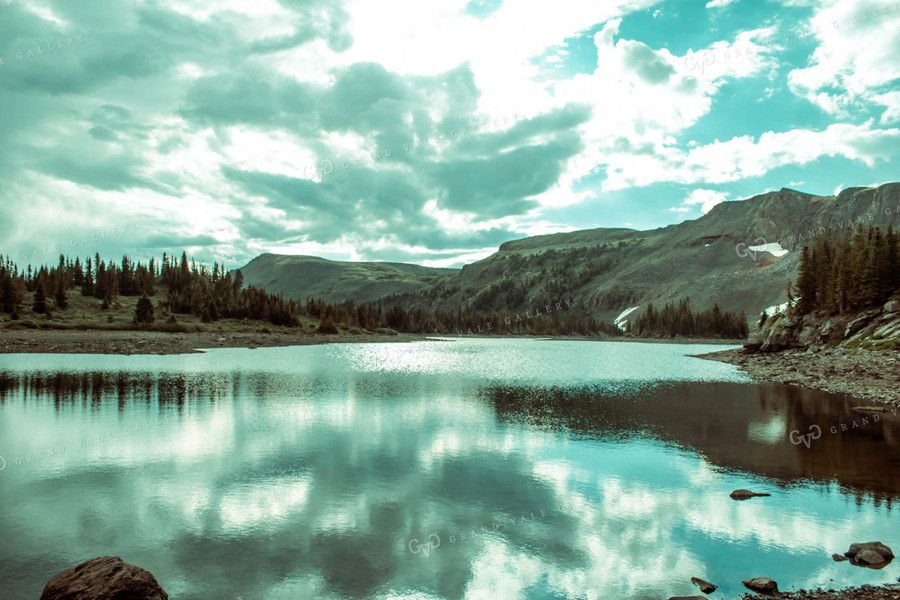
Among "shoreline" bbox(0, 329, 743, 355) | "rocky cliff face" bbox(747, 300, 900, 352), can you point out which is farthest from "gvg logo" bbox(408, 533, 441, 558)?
"shoreline" bbox(0, 329, 743, 355)

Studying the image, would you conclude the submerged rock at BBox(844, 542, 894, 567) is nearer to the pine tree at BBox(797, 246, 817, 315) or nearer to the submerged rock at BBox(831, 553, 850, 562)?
the submerged rock at BBox(831, 553, 850, 562)

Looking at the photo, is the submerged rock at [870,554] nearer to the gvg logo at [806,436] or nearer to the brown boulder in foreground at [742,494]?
the brown boulder in foreground at [742,494]

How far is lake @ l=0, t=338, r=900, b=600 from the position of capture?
12.6m

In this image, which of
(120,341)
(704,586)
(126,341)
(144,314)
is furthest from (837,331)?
(144,314)

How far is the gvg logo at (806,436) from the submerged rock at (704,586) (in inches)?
699

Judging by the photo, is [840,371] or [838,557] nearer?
[838,557]

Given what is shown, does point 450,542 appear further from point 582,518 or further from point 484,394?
point 484,394

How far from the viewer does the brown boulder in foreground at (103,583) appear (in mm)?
9156

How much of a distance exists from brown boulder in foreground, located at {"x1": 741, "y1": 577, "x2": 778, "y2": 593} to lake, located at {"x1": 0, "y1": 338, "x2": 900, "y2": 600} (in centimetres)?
43

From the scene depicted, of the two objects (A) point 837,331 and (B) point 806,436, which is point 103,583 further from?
(A) point 837,331

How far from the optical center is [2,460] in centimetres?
2153

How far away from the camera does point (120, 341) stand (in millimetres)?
94250

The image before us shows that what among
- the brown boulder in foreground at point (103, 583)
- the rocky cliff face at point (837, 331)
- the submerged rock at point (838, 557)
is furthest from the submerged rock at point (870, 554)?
the rocky cliff face at point (837, 331)

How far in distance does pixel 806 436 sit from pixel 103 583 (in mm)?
30957
